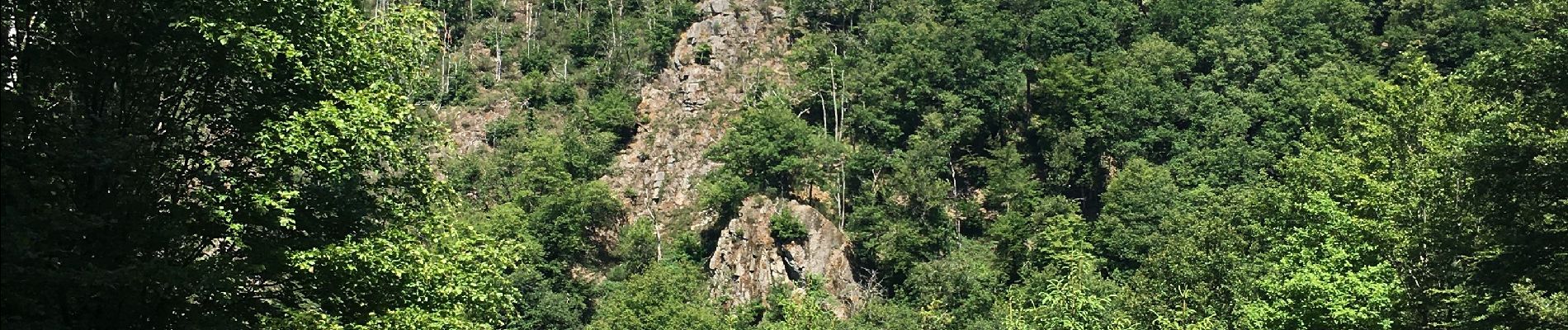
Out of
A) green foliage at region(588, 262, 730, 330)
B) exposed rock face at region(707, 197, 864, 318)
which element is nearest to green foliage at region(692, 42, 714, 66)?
exposed rock face at region(707, 197, 864, 318)

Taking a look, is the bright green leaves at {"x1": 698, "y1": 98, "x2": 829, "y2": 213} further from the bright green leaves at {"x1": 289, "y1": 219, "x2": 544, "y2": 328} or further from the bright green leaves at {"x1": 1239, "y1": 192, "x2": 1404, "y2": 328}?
the bright green leaves at {"x1": 289, "y1": 219, "x2": 544, "y2": 328}

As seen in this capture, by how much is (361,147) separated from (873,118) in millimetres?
60951

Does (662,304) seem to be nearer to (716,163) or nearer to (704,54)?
(716,163)

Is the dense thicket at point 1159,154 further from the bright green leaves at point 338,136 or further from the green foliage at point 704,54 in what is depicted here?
the bright green leaves at point 338,136

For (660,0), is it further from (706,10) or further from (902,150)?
(902,150)

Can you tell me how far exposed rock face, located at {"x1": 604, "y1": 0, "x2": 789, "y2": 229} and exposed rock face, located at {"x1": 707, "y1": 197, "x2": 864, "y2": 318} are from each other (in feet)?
28.9

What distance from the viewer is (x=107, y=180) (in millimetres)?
12328

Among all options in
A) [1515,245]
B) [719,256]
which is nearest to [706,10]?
[719,256]

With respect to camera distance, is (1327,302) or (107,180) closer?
(107,180)

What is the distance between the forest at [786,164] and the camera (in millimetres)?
12992

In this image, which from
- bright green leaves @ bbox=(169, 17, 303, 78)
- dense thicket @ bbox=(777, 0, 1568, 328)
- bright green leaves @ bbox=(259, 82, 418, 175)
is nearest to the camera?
bright green leaves @ bbox=(169, 17, 303, 78)

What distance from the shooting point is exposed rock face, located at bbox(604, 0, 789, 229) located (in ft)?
267

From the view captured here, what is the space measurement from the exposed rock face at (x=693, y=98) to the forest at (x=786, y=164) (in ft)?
0.88

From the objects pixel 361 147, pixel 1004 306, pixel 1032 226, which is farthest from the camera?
pixel 1032 226
